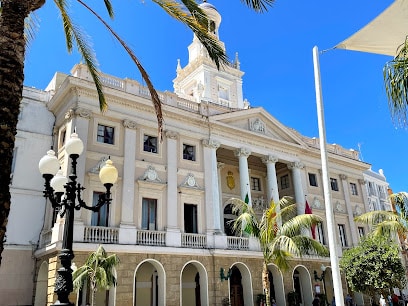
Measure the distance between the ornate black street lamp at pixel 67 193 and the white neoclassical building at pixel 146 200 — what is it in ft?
28.5

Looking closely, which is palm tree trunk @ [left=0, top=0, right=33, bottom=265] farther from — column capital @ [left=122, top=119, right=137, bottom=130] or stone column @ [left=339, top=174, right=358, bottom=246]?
stone column @ [left=339, top=174, right=358, bottom=246]

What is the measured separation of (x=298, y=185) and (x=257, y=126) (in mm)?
5292

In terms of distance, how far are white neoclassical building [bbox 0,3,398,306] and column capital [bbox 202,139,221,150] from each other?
0.07 metres

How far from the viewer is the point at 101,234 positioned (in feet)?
58.5

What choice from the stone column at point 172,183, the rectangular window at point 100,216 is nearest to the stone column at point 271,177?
the stone column at point 172,183

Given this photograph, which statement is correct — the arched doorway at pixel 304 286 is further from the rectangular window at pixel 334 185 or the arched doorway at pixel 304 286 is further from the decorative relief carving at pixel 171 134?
the decorative relief carving at pixel 171 134

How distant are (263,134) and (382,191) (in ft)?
112

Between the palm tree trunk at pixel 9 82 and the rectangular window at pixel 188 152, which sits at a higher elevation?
the rectangular window at pixel 188 152

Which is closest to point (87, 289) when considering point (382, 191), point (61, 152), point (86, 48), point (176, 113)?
point (61, 152)


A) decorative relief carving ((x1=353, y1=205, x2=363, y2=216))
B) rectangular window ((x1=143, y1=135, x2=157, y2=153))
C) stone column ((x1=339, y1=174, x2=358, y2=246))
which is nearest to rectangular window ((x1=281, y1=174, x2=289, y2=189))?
stone column ((x1=339, y1=174, x2=358, y2=246))

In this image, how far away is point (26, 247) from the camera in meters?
19.2

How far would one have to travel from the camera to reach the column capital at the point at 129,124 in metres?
20.5

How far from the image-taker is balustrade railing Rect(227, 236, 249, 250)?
21959mm

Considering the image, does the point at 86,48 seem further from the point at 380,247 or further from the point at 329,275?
the point at 329,275
